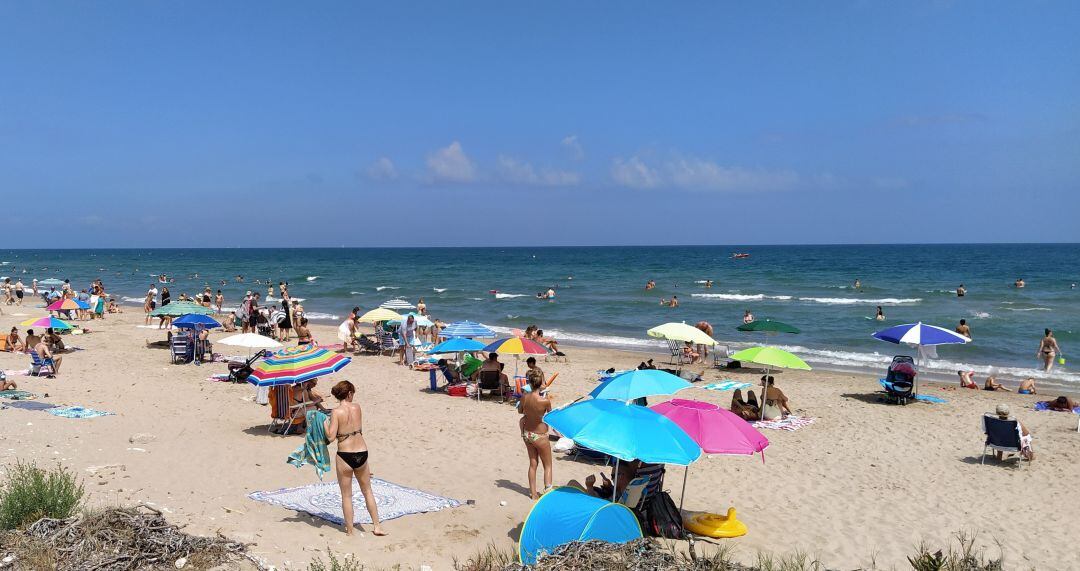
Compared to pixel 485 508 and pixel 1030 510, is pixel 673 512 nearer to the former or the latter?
pixel 485 508

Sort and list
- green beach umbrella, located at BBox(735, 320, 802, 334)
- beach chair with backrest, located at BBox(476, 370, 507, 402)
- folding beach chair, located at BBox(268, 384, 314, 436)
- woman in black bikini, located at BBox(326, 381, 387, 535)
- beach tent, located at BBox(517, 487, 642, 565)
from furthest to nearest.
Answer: green beach umbrella, located at BBox(735, 320, 802, 334)
beach chair with backrest, located at BBox(476, 370, 507, 402)
folding beach chair, located at BBox(268, 384, 314, 436)
woman in black bikini, located at BBox(326, 381, 387, 535)
beach tent, located at BBox(517, 487, 642, 565)

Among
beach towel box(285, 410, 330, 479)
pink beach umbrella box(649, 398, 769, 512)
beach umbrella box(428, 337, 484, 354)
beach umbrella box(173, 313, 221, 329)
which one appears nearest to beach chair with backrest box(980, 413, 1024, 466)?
pink beach umbrella box(649, 398, 769, 512)

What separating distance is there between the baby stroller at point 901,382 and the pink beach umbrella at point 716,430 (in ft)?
29.2

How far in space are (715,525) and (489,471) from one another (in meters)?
2.99

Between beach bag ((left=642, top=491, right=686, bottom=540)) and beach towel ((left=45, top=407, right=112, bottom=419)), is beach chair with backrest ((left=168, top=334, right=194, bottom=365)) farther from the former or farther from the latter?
beach bag ((left=642, top=491, right=686, bottom=540))

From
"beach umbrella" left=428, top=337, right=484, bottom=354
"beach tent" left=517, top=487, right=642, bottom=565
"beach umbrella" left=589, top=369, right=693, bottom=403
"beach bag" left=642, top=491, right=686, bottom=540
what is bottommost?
"beach bag" left=642, top=491, right=686, bottom=540

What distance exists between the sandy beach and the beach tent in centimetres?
95

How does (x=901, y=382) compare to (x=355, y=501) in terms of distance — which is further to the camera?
(x=901, y=382)

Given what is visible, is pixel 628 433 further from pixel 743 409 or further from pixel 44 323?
pixel 44 323

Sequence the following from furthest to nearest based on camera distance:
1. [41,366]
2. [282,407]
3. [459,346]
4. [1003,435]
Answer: [459,346]
[41,366]
[282,407]
[1003,435]

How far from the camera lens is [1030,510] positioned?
26.6 feet

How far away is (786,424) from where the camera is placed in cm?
1180

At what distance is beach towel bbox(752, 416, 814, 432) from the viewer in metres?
11.6

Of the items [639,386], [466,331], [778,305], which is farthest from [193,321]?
Answer: [778,305]
